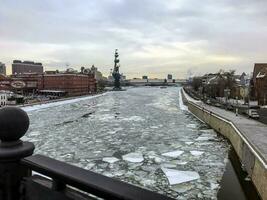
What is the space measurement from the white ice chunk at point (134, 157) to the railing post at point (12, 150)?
1510 cm

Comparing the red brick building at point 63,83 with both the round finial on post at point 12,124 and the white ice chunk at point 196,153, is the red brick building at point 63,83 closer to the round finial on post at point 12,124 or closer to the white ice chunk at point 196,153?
the white ice chunk at point 196,153

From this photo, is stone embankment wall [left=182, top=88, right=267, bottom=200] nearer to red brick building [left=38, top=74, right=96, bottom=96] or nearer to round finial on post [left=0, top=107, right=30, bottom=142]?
round finial on post [left=0, top=107, right=30, bottom=142]

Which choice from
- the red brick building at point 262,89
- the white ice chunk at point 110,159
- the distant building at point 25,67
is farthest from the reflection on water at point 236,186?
the distant building at point 25,67

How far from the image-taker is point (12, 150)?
2100 mm

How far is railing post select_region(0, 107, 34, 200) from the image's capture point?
2072mm

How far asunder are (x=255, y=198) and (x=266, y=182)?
1.84m

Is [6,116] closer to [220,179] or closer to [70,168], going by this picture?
[70,168]

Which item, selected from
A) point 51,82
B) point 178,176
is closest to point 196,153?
point 178,176

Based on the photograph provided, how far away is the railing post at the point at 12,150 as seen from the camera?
2.07m

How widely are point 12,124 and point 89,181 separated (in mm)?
625

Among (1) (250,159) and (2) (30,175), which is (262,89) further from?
(2) (30,175)

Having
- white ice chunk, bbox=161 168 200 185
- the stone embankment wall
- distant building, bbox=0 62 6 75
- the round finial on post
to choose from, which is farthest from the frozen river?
distant building, bbox=0 62 6 75

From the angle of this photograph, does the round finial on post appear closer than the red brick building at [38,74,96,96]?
Yes

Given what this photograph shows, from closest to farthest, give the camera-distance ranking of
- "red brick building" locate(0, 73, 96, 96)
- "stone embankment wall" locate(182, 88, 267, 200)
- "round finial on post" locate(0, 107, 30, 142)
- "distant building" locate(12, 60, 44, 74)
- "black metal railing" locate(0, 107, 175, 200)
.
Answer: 1. "black metal railing" locate(0, 107, 175, 200)
2. "round finial on post" locate(0, 107, 30, 142)
3. "stone embankment wall" locate(182, 88, 267, 200)
4. "red brick building" locate(0, 73, 96, 96)
5. "distant building" locate(12, 60, 44, 74)
